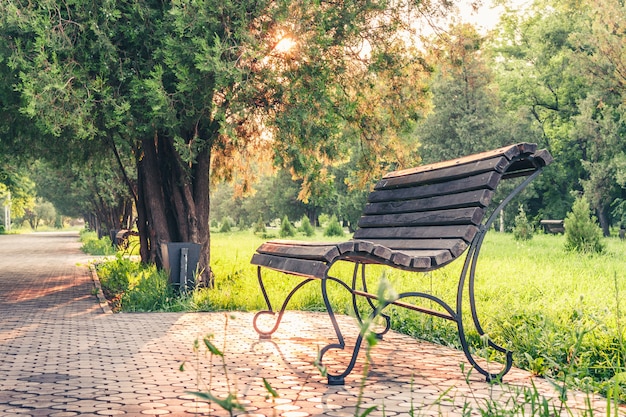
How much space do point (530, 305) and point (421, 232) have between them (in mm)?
2614

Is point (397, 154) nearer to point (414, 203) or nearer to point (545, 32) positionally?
point (414, 203)

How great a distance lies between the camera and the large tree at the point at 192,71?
9.05 m

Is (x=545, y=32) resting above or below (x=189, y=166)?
above

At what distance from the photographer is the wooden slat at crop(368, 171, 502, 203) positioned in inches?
184

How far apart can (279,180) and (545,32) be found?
2594cm

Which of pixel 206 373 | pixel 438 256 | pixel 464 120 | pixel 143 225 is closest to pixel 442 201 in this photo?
pixel 438 256

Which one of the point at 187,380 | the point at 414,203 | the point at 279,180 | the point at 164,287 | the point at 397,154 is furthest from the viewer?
the point at 279,180

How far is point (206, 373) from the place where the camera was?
15.9ft

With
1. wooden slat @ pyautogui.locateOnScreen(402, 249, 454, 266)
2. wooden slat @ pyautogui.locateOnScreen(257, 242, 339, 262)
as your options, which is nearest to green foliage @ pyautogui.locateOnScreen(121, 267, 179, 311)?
wooden slat @ pyautogui.locateOnScreen(257, 242, 339, 262)

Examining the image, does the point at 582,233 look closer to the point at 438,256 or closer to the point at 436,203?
the point at 436,203

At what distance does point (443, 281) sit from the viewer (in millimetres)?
10664

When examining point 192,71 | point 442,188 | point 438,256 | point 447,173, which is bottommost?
point 438,256

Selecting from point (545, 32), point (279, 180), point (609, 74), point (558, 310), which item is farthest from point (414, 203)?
point (279, 180)

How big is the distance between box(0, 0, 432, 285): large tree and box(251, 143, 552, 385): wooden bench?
157 inches
